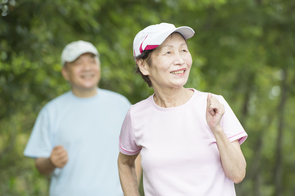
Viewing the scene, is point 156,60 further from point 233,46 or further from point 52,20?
point 233,46

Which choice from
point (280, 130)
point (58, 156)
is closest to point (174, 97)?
point (58, 156)

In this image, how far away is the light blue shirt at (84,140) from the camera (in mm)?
3318

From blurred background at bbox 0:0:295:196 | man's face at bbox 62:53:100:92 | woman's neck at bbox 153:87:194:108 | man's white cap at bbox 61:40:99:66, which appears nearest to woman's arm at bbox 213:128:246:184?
woman's neck at bbox 153:87:194:108

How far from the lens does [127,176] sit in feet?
7.64

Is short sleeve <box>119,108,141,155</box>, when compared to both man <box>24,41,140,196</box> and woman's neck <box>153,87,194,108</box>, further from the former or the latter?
man <box>24,41,140,196</box>

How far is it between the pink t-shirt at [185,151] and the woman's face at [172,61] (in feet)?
0.43

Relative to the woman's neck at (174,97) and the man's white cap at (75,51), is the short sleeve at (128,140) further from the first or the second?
the man's white cap at (75,51)

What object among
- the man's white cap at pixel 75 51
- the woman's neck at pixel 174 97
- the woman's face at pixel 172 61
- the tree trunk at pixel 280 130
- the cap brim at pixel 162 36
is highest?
the man's white cap at pixel 75 51

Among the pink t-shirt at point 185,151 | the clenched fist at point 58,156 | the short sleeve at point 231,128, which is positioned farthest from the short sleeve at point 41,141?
the short sleeve at point 231,128

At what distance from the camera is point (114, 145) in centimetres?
343

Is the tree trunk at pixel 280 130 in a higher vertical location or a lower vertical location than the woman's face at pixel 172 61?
lower

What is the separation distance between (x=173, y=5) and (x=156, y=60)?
3155 mm

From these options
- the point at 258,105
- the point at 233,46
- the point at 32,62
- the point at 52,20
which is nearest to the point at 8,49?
the point at 32,62

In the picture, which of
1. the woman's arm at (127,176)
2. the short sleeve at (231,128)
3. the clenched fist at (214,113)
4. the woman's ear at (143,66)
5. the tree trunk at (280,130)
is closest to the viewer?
the clenched fist at (214,113)
